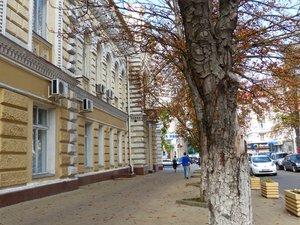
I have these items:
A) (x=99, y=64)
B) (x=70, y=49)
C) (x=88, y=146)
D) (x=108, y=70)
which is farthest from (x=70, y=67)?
(x=108, y=70)

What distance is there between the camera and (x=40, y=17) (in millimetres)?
16172

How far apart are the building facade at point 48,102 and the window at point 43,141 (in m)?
0.03

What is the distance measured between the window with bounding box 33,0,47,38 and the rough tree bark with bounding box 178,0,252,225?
10.9 metres

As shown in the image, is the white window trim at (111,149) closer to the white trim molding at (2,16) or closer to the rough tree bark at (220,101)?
the white trim molding at (2,16)

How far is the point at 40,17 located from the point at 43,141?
4391 millimetres

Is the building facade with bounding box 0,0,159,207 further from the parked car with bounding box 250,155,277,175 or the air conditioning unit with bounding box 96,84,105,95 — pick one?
the parked car with bounding box 250,155,277,175

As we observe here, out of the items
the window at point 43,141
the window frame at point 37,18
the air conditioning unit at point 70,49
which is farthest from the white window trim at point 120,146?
the window frame at point 37,18

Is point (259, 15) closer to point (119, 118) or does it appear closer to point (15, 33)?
point (15, 33)

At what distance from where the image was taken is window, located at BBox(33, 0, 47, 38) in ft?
51.1

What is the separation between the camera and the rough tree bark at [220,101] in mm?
5414

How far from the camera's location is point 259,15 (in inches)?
460

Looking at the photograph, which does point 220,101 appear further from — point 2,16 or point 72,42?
point 72,42

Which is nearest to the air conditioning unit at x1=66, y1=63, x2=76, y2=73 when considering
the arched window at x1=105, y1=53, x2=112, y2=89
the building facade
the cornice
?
the building facade

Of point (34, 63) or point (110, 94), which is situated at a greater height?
point (110, 94)
